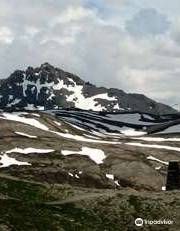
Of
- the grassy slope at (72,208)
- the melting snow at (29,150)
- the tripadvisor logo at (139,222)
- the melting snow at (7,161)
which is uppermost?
the grassy slope at (72,208)

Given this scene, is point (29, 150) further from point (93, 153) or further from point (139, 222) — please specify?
point (139, 222)

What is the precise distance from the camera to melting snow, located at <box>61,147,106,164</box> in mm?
177825

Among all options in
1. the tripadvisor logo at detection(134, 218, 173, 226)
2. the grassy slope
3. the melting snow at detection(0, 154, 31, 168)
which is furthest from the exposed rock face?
the melting snow at detection(0, 154, 31, 168)

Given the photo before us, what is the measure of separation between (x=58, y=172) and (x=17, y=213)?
106206mm

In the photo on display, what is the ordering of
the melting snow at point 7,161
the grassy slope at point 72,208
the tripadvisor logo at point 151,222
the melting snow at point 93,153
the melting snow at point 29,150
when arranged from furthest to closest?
the melting snow at point 93,153 < the melting snow at point 29,150 < the melting snow at point 7,161 < the tripadvisor logo at point 151,222 < the grassy slope at point 72,208

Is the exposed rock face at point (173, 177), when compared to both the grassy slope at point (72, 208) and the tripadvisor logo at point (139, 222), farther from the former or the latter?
the tripadvisor logo at point (139, 222)

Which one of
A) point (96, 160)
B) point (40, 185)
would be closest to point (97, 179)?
point (96, 160)

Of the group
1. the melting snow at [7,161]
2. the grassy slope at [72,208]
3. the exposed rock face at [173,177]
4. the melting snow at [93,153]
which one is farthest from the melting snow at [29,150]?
the grassy slope at [72,208]

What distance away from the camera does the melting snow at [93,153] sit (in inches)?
7001

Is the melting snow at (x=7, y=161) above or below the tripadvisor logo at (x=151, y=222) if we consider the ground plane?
below

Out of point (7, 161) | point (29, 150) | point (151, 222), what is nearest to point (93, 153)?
point (29, 150)

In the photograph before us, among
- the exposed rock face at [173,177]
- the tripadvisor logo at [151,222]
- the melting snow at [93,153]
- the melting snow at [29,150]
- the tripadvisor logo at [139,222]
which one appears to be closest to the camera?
the tripadvisor logo at [139,222]

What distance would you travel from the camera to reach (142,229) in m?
46.0

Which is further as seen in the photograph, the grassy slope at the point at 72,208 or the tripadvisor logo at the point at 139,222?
the tripadvisor logo at the point at 139,222
